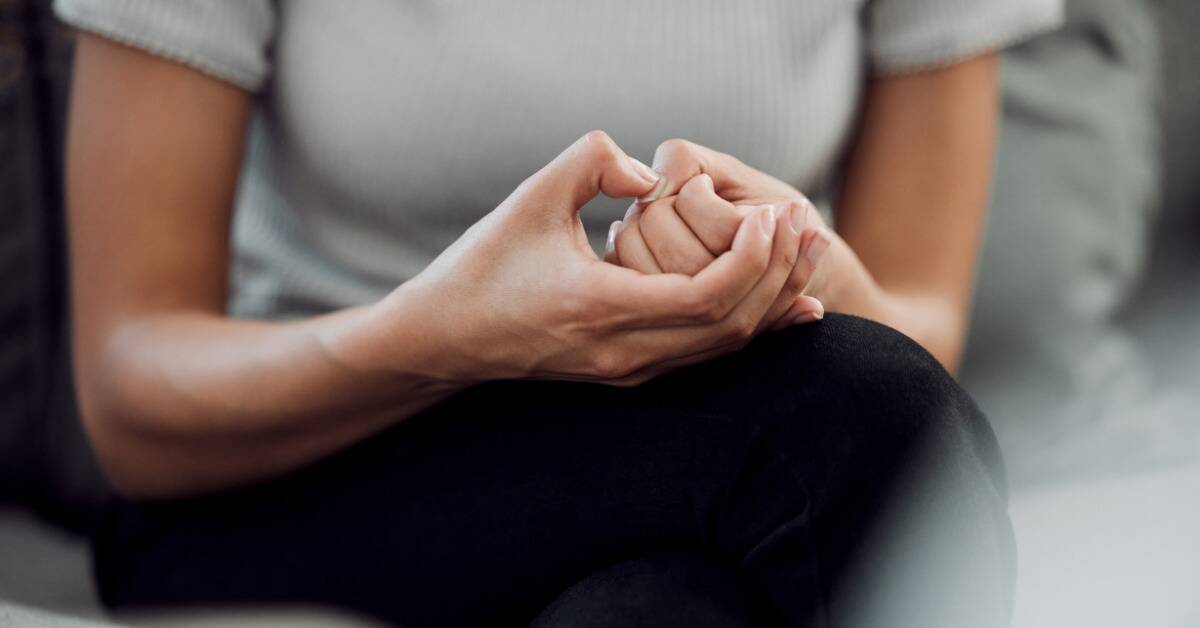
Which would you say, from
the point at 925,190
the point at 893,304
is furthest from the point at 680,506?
the point at 925,190

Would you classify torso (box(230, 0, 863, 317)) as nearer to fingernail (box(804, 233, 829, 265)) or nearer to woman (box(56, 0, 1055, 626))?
woman (box(56, 0, 1055, 626))

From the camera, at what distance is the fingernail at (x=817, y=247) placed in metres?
0.44

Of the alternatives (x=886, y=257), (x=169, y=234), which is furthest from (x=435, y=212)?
(x=886, y=257)

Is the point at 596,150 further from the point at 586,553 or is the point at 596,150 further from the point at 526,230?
the point at 586,553

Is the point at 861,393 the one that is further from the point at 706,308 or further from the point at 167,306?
the point at 167,306

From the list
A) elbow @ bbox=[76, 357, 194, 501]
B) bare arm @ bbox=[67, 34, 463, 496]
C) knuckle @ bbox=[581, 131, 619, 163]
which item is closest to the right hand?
knuckle @ bbox=[581, 131, 619, 163]

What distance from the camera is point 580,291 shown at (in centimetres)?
44

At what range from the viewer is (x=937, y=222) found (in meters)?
0.70

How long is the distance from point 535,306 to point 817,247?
12 cm

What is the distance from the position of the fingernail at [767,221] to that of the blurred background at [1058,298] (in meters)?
0.41

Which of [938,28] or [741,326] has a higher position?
[938,28]

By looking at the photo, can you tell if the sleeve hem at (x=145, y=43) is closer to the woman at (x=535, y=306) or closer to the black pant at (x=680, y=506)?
the woman at (x=535, y=306)

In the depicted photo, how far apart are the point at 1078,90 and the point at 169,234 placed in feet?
2.39

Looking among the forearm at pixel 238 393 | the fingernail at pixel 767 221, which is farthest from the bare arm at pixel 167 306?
the fingernail at pixel 767 221
